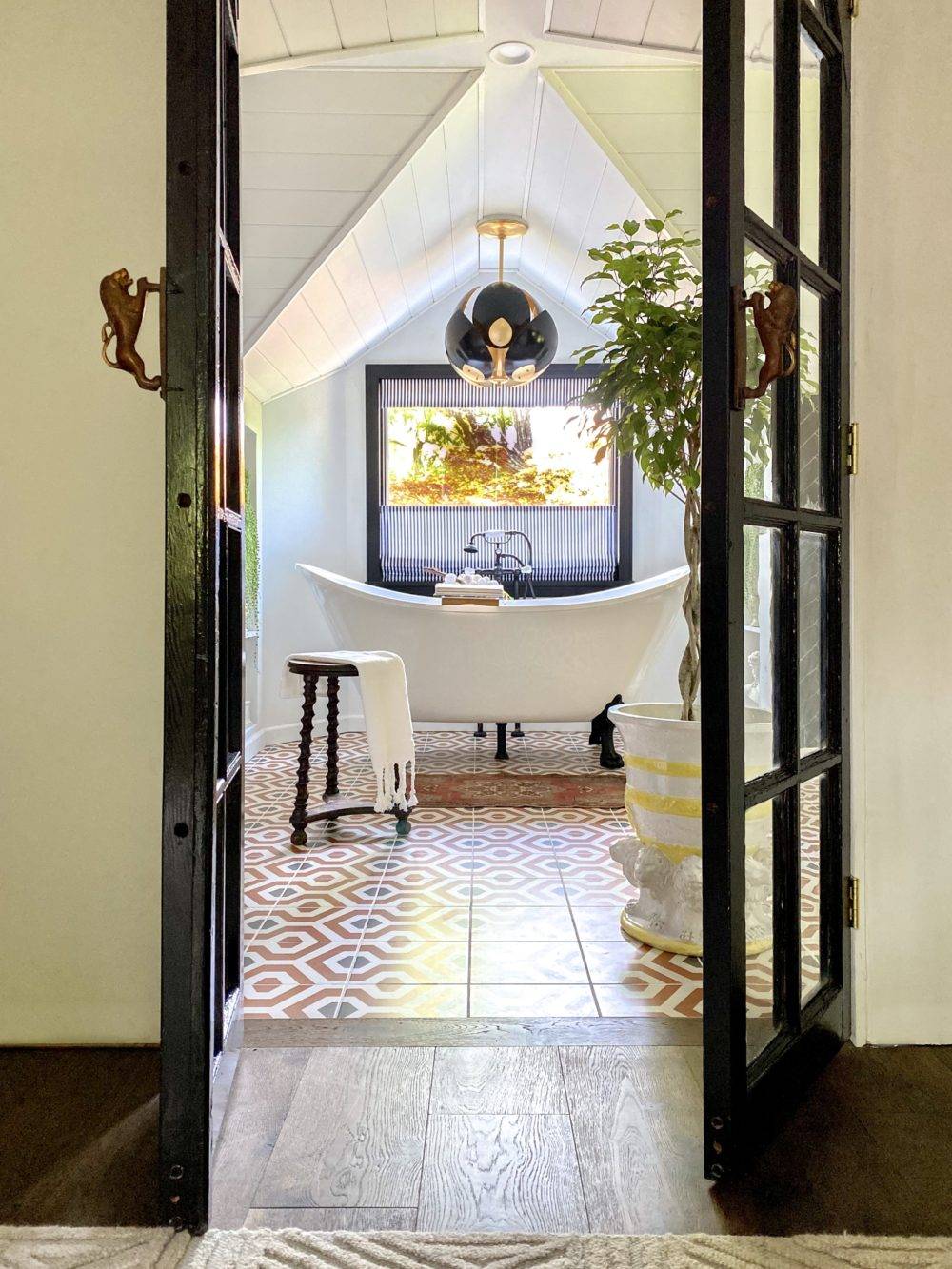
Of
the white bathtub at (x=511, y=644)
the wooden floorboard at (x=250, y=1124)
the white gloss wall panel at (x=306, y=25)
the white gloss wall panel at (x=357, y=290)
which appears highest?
the white gloss wall panel at (x=306, y=25)

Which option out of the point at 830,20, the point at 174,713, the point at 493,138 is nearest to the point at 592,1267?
the point at 174,713

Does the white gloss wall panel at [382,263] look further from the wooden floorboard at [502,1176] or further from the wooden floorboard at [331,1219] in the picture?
the wooden floorboard at [331,1219]

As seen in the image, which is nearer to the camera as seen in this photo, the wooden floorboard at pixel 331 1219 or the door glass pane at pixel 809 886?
the wooden floorboard at pixel 331 1219

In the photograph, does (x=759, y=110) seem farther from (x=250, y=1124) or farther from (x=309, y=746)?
(x=309, y=746)

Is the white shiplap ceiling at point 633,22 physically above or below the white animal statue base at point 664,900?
above

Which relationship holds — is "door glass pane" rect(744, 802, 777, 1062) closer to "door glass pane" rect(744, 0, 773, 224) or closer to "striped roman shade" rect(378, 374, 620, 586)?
"door glass pane" rect(744, 0, 773, 224)

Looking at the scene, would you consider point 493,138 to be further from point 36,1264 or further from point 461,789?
point 36,1264

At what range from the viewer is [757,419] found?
5.12ft

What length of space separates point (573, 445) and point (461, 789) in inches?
103

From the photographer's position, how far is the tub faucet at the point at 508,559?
5.89 meters

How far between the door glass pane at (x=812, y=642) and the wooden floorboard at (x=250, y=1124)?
1.03 metres

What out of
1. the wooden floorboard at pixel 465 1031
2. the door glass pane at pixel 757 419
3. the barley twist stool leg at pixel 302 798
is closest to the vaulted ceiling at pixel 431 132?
the door glass pane at pixel 757 419

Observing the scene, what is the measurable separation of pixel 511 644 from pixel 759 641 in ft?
10.1

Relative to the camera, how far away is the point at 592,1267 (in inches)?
47.7
